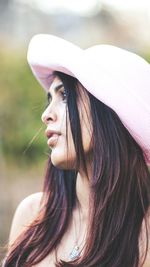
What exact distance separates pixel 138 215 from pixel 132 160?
147 millimetres

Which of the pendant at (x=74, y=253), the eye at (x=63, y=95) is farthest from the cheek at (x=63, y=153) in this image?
the pendant at (x=74, y=253)

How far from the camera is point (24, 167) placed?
267 inches

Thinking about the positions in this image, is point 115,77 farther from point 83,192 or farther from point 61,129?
point 83,192

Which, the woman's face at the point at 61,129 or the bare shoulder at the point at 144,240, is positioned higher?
the woman's face at the point at 61,129

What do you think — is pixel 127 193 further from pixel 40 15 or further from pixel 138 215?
pixel 40 15

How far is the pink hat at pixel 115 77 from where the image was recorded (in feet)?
6.03

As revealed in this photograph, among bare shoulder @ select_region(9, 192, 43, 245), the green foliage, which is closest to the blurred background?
the green foliage

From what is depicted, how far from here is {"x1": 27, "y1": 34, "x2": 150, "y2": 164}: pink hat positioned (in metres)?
1.84

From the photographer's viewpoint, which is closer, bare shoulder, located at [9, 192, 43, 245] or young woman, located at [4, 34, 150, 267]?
young woman, located at [4, 34, 150, 267]

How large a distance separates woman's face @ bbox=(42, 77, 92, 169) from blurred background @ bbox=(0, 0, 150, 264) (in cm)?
311

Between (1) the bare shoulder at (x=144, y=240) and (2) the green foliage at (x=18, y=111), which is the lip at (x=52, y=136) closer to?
(1) the bare shoulder at (x=144, y=240)

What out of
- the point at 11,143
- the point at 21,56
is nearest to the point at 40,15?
the point at 21,56

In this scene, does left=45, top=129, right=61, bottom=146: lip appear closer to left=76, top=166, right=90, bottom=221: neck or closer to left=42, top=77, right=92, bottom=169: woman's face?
left=42, top=77, right=92, bottom=169: woman's face

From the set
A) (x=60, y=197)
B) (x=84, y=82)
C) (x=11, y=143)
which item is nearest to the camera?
(x=84, y=82)
